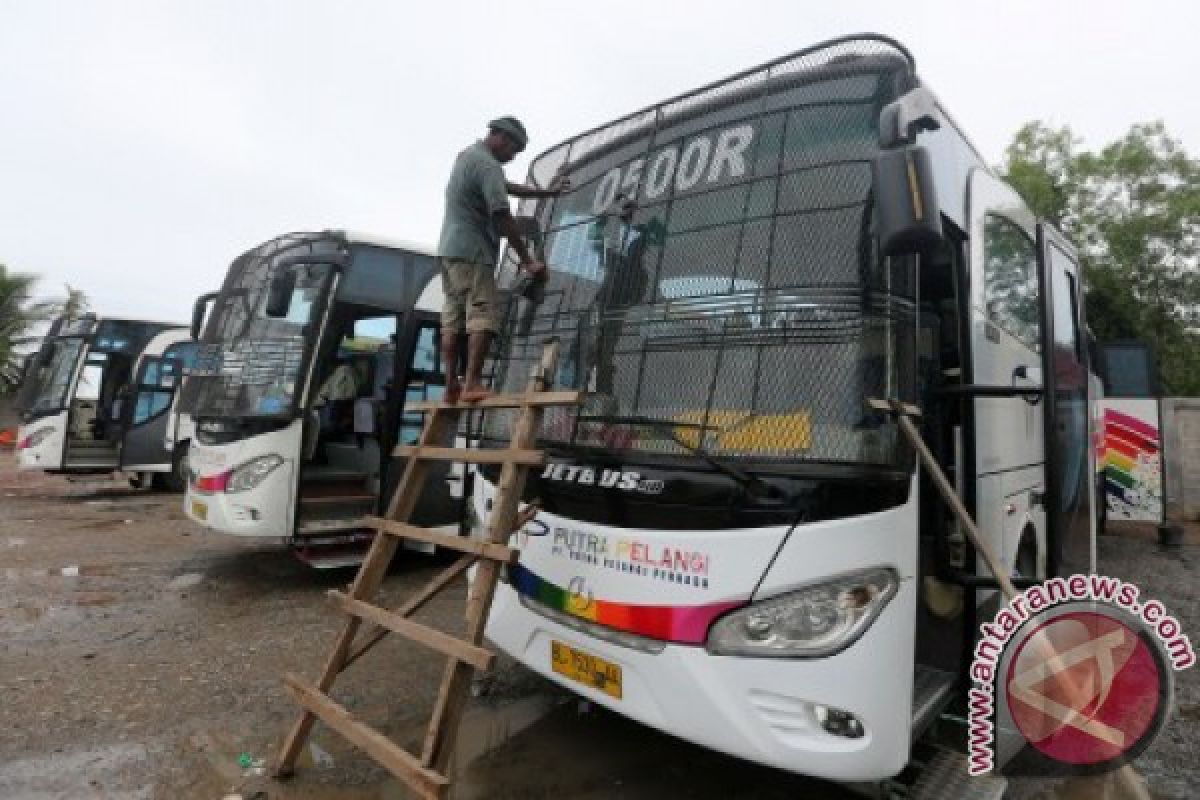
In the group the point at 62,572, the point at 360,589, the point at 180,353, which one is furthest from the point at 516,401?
the point at 180,353

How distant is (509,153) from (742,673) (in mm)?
2782

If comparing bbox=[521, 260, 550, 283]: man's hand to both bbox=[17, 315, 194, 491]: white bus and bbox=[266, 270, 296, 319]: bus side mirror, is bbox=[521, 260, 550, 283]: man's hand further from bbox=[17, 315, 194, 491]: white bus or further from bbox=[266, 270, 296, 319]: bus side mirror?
bbox=[17, 315, 194, 491]: white bus

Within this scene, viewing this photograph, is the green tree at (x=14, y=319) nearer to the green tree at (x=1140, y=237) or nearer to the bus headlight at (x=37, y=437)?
the bus headlight at (x=37, y=437)

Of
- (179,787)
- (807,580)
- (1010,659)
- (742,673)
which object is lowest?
(179,787)

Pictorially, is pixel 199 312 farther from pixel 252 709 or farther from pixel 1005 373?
pixel 1005 373

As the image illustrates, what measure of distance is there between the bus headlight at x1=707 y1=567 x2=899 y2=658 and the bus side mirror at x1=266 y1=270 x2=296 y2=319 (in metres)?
4.71

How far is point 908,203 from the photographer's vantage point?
2.18 meters

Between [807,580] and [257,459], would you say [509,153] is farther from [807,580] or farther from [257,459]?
[257,459]


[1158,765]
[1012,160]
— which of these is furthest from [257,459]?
[1012,160]

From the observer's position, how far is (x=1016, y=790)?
3.03 metres

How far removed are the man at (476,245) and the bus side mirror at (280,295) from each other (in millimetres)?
2581

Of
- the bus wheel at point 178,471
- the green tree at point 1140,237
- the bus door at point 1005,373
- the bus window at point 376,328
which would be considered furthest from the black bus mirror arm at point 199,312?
the green tree at point 1140,237

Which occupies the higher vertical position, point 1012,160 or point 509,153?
point 1012,160

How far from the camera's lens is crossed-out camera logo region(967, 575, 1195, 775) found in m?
2.06
